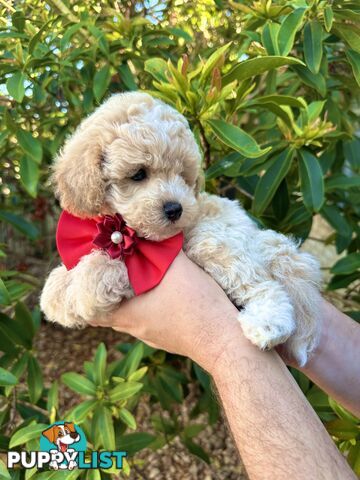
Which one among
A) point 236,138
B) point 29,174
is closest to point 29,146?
point 29,174

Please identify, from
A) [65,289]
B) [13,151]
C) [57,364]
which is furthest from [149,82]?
[57,364]

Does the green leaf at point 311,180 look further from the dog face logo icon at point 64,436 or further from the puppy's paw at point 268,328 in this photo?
the dog face logo icon at point 64,436

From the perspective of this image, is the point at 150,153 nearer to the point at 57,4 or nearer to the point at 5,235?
the point at 57,4

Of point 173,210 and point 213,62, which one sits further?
point 213,62

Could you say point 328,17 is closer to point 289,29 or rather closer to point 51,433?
point 289,29

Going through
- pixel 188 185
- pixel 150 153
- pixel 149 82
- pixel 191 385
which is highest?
pixel 150 153
